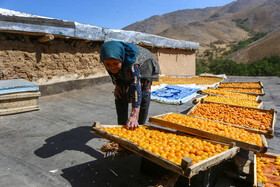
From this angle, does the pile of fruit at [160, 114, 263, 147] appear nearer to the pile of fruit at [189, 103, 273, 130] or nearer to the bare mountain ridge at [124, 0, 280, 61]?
the pile of fruit at [189, 103, 273, 130]

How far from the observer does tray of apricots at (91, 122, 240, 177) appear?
1.89 meters

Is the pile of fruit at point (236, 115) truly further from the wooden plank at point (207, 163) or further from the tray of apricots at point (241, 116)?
the wooden plank at point (207, 163)

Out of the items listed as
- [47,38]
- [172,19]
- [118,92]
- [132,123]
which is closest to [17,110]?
[47,38]

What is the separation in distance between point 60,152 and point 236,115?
3217 millimetres

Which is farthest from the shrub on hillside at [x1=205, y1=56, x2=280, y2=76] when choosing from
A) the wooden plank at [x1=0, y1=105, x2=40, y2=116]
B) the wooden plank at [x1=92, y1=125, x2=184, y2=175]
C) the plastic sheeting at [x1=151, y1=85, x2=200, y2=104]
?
the wooden plank at [x1=92, y1=125, x2=184, y2=175]

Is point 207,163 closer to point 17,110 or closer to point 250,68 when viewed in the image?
point 17,110

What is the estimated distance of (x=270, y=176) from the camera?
2.70 metres

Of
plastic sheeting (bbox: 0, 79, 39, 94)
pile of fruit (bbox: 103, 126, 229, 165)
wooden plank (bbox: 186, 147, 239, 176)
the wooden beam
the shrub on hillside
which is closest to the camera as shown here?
wooden plank (bbox: 186, 147, 239, 176)

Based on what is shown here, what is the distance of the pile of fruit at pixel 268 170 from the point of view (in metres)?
2.58

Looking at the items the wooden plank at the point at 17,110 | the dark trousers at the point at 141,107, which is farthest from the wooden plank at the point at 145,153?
the wooden plank at the point at 17,110

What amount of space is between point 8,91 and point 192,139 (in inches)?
161

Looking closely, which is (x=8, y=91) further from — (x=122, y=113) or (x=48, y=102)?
(x=122, y=113)

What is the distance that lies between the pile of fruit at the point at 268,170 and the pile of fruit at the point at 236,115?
0.48 metres

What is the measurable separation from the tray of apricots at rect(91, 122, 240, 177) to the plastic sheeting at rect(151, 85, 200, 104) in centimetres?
380
